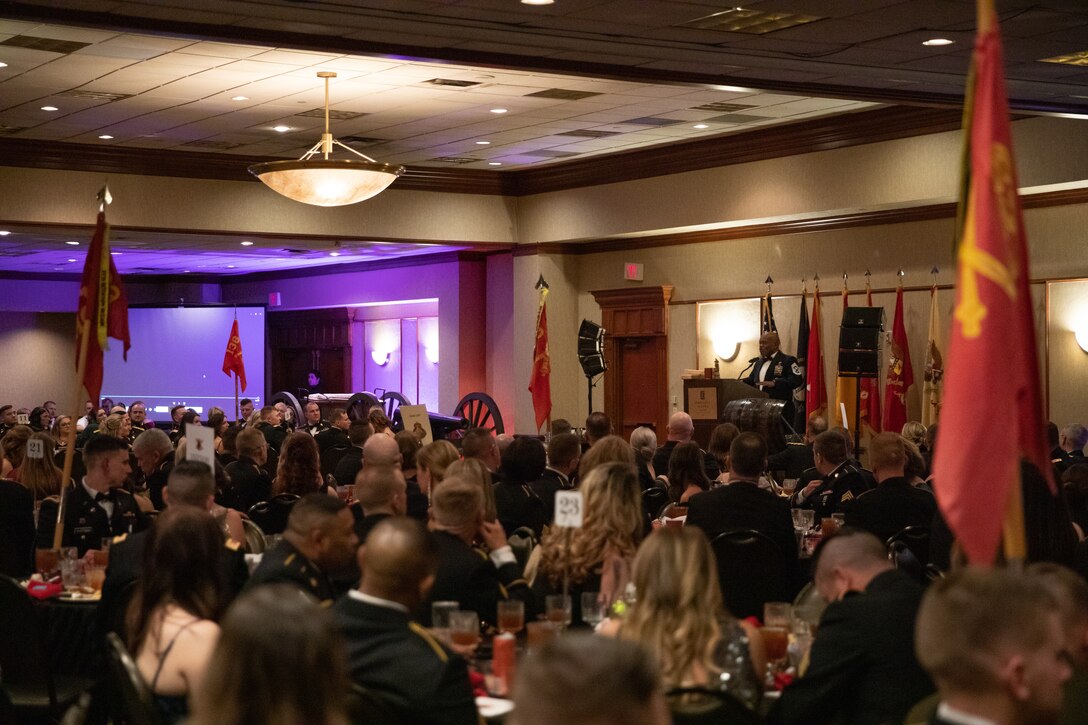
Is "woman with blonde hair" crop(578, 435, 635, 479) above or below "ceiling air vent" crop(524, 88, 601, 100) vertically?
below

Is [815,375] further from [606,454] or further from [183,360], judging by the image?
[183,360]

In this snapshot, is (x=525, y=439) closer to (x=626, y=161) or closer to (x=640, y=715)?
(x=640, y=715)

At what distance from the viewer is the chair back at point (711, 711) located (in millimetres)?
3387

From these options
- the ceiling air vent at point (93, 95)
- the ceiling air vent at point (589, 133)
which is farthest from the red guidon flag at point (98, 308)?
the ceiling air vent at point (589, 133)

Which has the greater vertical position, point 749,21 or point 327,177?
point 749,21

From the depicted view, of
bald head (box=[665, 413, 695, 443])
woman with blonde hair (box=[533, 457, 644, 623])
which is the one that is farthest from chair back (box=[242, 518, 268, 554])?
bald head (box=[665, 413, 695, 443])

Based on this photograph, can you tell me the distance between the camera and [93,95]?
12445 millimetres

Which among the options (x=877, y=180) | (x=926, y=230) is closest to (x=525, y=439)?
(x=877, y=180)

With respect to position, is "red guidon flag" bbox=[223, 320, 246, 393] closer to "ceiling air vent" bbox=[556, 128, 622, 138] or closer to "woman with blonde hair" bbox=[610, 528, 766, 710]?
"ceiling air vent" bbox=[556, 128, 622, 138]

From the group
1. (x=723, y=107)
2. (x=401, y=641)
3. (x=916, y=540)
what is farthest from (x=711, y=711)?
(x=723, y=107)

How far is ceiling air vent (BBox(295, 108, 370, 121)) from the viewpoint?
13.2 meters

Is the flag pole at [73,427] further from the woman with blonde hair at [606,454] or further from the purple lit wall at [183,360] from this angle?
the purple lit wall at [183,360]

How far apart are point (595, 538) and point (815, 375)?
10538 millimetres

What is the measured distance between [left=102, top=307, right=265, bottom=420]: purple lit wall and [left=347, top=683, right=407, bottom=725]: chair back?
22923 millimetres
